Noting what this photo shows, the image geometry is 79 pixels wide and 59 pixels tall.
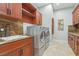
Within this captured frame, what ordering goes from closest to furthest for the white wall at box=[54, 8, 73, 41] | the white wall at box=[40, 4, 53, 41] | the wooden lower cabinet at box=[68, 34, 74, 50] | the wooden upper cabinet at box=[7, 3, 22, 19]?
the wooden upper cabinet at box=[7, 3, 22, 19]
the white wall at box=[54, 8, 73, 41]
the white wall at box=[40, 4, 53, 41]
the wooden lower cabinet at box=[68, 34, 74, 50]

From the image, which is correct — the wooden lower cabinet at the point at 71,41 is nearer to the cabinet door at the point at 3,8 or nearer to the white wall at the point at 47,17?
the white wall at the point at 47,17

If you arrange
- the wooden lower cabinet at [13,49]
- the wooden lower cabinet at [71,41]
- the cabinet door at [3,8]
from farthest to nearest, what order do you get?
the wooden lower cabinet at [71,41], the cabinet door at [3,8], the wooden lower cabinet at [13,49]

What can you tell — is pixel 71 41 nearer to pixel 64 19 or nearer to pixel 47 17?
pixel 64 19

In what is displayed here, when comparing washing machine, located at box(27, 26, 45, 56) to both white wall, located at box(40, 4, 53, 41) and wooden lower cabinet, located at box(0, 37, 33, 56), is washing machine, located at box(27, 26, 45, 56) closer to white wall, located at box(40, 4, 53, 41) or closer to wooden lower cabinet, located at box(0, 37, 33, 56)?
white wall, located at box(40, 4, 53, 41)

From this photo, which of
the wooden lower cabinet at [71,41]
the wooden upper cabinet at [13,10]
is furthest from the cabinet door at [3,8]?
the wooden lower cabinet at [71,41]

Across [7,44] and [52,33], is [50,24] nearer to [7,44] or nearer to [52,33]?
[52,33]

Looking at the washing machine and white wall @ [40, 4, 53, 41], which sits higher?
white wall @ [40, 4, 53, 41]

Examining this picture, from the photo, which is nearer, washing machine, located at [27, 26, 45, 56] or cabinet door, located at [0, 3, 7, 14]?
cabinet door, located at [0, 3, 7, 14]

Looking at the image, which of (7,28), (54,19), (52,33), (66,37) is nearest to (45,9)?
(54,19)

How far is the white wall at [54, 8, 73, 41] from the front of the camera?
9.31 feet

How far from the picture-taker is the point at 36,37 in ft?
10.2

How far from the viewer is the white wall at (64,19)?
112 inches

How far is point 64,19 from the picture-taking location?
2.90 metres

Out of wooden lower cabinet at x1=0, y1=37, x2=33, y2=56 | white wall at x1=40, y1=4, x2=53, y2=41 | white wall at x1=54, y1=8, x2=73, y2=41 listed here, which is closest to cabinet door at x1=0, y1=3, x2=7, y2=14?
wooden lower cabinet at x1=0, y1=37, x2=33, y2=56
